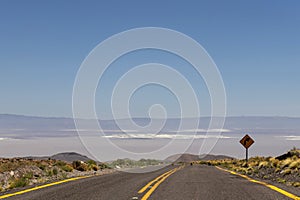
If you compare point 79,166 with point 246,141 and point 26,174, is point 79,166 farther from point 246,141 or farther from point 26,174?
point 246,141

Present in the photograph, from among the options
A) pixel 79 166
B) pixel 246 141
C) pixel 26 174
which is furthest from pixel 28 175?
pixel 246 141

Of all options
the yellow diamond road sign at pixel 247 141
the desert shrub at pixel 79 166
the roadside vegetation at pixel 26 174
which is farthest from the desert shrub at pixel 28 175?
the yellow diamond road sign at pixel 247 141

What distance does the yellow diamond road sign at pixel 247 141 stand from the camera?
40.2 metres

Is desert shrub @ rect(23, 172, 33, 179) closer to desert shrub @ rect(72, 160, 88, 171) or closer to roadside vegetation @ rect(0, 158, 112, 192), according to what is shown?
roadside vegetation @ rect(0, 158, 112, 192)

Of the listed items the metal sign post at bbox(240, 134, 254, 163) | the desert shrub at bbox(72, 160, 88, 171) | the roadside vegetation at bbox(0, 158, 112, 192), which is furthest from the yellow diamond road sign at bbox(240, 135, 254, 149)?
the roadside vegetation at bbox(0, 158, 112, 192)

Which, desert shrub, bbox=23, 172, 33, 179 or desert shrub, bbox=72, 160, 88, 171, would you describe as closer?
desert shrub, bbox=23, 172, 33, 179

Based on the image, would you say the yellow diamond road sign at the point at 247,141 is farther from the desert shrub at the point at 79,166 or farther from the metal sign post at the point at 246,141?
the desert shrub at the point at 79,166

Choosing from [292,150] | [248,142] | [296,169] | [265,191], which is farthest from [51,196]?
[292,150]

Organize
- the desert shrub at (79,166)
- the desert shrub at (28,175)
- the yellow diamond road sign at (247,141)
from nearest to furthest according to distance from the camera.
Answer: the desert shrub at (28,175) → the desert shrub at (79,166) → the yellow diamond road sign at (247,141)

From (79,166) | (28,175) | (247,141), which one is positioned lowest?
(28,175)

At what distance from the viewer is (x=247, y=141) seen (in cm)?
4041

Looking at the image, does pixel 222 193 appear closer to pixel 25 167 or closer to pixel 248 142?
pixel 25 167

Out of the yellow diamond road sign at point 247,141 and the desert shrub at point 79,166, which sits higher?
the yellow diamond road sign at point 247,141

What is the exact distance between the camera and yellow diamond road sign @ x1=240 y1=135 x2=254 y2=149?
132ft
